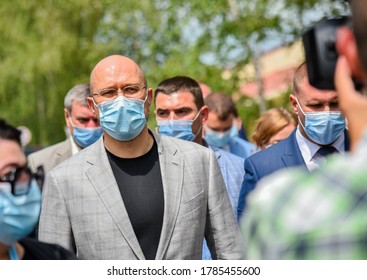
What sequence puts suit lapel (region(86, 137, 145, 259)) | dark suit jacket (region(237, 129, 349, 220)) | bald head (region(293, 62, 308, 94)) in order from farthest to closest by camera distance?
bald head (region(293, 62, 308, 94)) → dark suit jacket (region(237, 129, 349, 220)) → suit lapel (region(86, 137, 145, 259))

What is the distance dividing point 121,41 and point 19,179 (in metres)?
21.2

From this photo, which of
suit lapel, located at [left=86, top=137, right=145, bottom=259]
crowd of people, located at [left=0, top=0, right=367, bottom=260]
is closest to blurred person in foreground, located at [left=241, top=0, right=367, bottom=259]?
crowd of people, located at [left=0, top=0, right=367, bottom=260]

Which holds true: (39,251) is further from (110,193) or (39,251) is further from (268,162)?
(268,162)

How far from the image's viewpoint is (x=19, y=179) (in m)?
2.99

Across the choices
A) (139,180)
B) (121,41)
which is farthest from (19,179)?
(121,41)

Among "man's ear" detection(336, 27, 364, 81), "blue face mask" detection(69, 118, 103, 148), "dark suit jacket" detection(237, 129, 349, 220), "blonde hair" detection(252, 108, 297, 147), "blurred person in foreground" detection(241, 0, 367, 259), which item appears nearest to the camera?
"blurred person in foreground" detection(241, 0, 367, 259)

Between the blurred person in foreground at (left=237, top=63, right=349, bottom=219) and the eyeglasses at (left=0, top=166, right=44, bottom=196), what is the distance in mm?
2075

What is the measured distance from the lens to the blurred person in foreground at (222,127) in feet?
28.2

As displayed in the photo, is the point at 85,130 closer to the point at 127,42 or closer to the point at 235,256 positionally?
the point at 235,256

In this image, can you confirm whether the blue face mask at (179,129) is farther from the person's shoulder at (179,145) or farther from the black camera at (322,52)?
the black camera at (322,52)

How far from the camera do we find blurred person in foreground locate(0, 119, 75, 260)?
2900 mm

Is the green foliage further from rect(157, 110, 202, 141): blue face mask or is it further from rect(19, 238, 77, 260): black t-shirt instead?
rect(19, 238, 77, 260): black t-shirt
